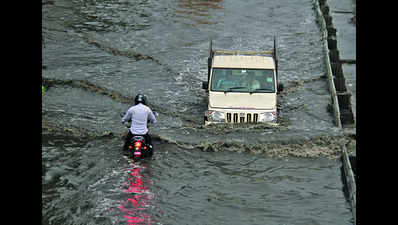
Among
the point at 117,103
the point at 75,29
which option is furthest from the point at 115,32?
the point at 117,103

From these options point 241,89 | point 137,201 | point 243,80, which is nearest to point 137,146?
point 137,201

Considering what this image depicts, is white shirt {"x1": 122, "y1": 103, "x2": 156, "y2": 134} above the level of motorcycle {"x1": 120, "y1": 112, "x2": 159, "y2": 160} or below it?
above

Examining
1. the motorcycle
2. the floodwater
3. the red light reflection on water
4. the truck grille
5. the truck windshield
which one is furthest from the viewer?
Answer: the truck windshield

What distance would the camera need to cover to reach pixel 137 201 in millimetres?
11828

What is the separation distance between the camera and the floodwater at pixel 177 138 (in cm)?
1182

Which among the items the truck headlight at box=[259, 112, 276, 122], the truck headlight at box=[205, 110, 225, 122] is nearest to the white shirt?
the truck headlight at box=[205, 110, 225, 122]

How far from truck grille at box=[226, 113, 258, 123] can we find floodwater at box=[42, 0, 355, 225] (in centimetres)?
22

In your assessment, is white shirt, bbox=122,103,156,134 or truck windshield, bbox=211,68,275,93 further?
truck windshield, bbox=211,68,275,93

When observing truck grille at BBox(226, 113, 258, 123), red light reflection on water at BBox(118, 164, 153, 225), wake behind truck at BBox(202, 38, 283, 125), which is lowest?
red light reflection on water at BBox(118, 164, 153, 225)

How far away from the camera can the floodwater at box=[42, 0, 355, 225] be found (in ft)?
38.8

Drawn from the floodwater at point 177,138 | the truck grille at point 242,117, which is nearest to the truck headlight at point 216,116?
the truck grille at point 242,117

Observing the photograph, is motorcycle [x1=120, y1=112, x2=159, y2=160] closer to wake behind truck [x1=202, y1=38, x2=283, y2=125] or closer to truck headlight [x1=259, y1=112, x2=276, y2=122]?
wake behind truck [x1=202, y1=38, x2=283, y2=125]

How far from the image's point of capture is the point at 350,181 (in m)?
→ 12.4

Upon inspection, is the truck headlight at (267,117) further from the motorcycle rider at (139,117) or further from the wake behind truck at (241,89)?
the motorcycle rider at (139,117)
